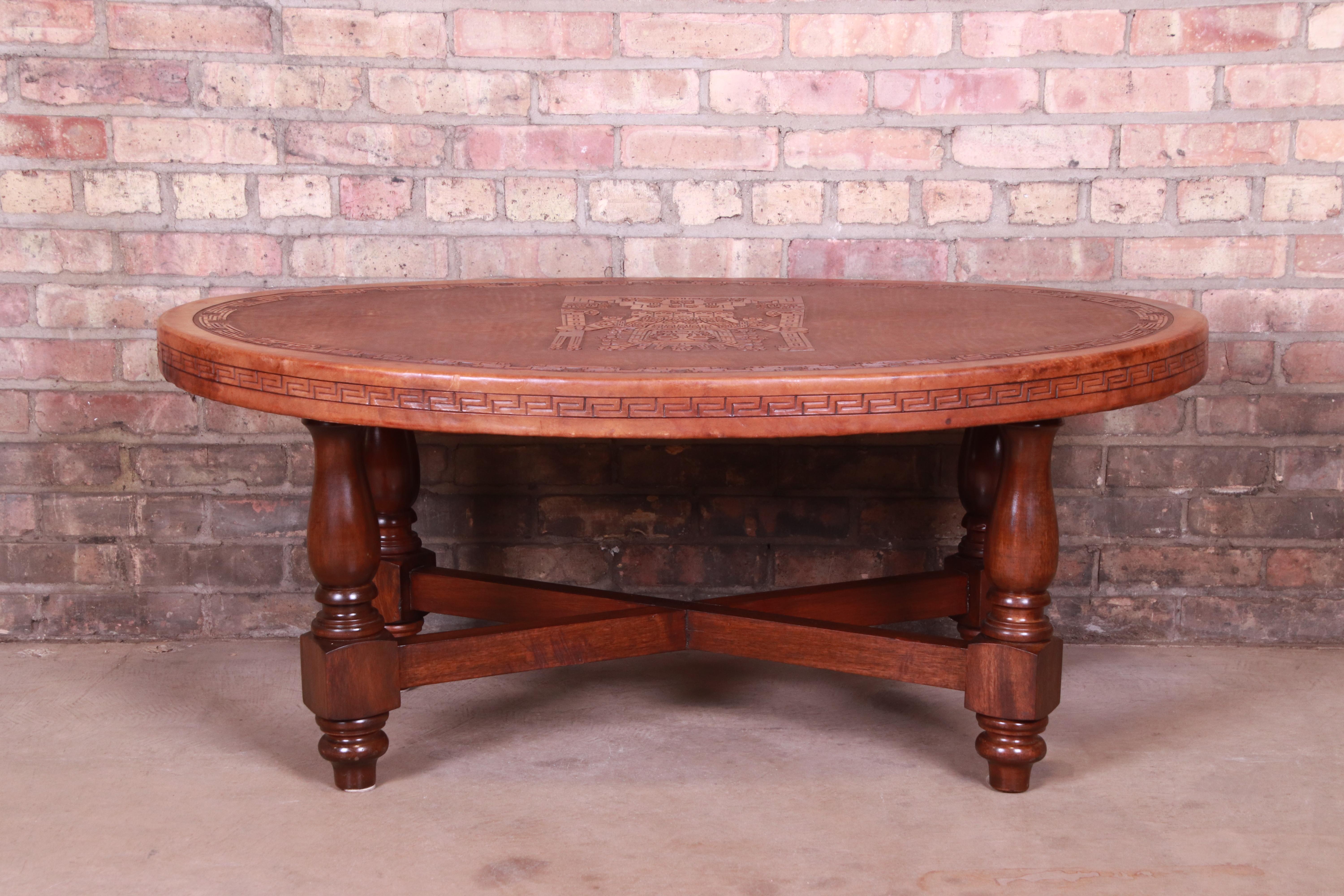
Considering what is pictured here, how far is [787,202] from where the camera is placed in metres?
2.98

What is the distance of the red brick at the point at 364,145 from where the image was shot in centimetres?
295

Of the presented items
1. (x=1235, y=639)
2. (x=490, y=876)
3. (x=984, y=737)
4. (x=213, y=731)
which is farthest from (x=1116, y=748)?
(x=213, y=731)

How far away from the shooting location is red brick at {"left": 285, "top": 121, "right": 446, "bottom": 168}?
2.95m

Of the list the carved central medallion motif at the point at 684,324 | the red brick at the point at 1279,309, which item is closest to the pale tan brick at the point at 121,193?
the carved central medallion motif at the point at 684,324

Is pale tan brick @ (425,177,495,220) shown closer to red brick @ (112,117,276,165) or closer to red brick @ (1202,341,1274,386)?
red brick @ (112,117,276,165)

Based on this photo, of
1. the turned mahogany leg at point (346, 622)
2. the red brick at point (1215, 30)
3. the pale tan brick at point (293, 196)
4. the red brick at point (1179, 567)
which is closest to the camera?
the turned mahogany leg at point (346, 622)

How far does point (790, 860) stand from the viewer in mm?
2039

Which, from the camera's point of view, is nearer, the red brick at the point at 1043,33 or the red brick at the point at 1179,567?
the red brick at the point at 1043,33

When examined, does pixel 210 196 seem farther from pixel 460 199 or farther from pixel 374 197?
pixel 460 199

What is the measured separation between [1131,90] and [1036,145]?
0.74ft

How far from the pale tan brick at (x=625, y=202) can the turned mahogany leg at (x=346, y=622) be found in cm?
95

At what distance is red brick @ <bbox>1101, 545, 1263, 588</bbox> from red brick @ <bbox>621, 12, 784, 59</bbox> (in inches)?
53.3

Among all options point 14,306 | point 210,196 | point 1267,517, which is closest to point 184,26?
point 210,196

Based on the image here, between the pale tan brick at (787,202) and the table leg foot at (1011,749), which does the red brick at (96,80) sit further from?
the table leg foot at (1011,749)
